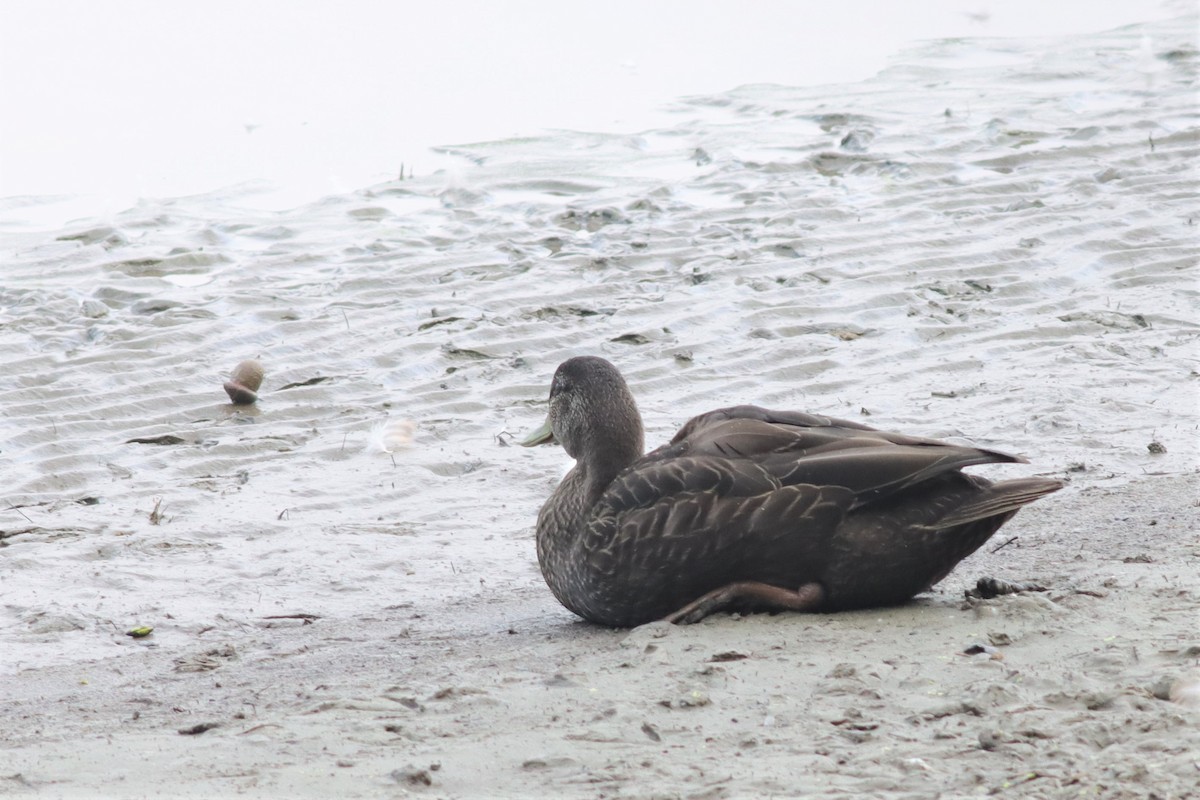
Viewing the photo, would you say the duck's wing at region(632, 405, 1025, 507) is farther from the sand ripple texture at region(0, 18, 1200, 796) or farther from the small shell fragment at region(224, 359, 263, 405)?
the small shell fragment at region(224, 359, 263, 405)

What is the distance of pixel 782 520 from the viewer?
4984 millimetres

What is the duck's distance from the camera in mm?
4969

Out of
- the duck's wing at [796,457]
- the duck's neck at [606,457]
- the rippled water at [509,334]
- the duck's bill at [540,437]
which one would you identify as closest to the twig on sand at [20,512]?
the rippled water at [509,334]

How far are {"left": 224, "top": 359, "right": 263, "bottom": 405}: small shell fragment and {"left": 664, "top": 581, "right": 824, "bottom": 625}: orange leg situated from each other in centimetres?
341

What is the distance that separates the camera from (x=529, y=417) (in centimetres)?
768

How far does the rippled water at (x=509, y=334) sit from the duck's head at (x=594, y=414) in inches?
27.7

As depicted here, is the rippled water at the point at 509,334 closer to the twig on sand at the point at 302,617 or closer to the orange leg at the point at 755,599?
the twig on sand at the point at 302,617

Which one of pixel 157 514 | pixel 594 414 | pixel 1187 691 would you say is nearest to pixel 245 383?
pixel 157 514

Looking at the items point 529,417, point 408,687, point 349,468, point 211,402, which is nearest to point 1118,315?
point 529,417

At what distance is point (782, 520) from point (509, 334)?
Result: 3.90 m

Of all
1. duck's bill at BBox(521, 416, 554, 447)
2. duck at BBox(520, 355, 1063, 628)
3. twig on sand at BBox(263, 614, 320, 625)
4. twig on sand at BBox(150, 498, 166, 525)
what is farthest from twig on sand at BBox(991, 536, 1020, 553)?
twig on sand at BBox(150, 498, 166, 525)

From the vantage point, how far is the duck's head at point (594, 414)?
549 centimetres

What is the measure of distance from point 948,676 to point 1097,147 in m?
8.85

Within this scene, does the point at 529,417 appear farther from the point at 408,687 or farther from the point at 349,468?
the point at 408,687
